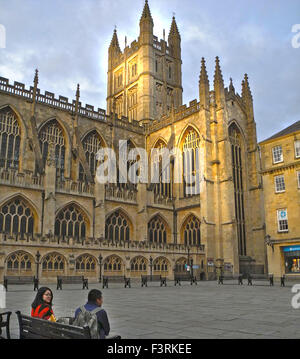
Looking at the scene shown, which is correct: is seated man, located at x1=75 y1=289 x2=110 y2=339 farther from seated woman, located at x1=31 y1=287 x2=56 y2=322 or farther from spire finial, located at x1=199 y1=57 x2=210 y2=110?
spire finial, located at x1=199 y1=57 x2=210 y2=110

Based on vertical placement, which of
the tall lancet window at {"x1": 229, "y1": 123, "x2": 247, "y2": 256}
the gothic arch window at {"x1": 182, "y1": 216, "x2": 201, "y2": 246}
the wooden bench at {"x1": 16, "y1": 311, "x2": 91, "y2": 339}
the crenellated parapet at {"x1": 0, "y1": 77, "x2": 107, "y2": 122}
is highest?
the crenellated parapet at {"x1": 0, "y1": 77, "x2": 107, "y2": 122}

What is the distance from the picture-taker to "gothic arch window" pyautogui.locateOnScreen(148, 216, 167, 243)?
3766 centimetres

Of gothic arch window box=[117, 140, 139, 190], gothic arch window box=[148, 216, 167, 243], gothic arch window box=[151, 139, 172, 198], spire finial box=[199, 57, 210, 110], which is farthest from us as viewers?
gothic arch window box=[151, 139, 172, 198]

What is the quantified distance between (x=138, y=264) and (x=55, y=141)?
14707 millimetres

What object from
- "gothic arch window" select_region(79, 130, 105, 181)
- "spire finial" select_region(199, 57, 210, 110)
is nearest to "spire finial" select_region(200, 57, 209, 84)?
"spire finial" select_region(199, 57, 210, 110)

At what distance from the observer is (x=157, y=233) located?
3819 cm

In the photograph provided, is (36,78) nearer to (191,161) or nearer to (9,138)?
(9,138)

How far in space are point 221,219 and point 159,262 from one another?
25.3 feet

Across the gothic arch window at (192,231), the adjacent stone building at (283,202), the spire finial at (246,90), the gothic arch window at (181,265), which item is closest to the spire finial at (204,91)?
the spire finial at (246,90)

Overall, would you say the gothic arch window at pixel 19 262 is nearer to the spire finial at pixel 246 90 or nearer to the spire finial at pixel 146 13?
the spire finial at pixel 246 90

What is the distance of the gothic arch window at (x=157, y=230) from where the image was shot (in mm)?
37656

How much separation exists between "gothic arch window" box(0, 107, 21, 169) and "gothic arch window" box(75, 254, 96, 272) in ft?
36.4
